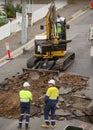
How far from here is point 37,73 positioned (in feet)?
73.7

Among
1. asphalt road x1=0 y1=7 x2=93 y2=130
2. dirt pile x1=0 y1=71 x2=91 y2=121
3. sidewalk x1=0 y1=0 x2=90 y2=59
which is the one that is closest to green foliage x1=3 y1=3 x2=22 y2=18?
sidewalk x1=0 y1=0 x2=90 y2=59

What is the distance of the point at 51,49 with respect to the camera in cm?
2405

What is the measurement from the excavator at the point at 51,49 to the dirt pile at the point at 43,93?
1475 mm

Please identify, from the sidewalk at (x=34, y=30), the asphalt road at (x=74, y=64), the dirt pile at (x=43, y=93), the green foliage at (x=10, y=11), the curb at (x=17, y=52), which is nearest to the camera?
the asphalt road at (x=74, y=64)

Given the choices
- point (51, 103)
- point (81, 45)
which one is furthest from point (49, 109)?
point (81, 45)

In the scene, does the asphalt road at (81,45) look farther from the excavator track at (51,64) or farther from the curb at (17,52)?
the curb at (17,52)

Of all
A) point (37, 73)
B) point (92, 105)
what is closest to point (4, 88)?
point (37, 73)

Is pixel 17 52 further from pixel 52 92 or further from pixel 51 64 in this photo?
pixel 52 92

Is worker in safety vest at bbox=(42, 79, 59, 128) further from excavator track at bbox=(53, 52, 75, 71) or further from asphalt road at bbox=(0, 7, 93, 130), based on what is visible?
excavator track at bbox=(53, 52, 75, 71)

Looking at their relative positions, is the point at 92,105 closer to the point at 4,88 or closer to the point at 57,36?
the point at 4,88

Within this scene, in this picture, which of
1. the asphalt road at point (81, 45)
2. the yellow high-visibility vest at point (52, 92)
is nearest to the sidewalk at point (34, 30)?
the asphalt road at point (81, 45)

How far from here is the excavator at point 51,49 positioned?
78.2 feet

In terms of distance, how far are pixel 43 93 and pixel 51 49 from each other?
4650mm

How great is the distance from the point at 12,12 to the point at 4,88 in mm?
20043
